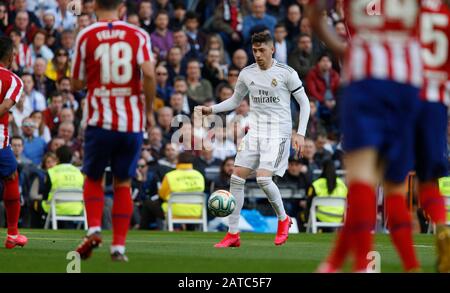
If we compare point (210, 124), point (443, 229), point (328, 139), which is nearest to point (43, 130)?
point (210, 124)

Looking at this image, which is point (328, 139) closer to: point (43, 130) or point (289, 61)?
point (289, 61)

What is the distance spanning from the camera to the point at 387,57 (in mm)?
7898

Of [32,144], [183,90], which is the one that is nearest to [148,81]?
[32,144]

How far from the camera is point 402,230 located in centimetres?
869

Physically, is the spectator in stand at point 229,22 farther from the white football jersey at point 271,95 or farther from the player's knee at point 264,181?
the player's knee at point 264,181

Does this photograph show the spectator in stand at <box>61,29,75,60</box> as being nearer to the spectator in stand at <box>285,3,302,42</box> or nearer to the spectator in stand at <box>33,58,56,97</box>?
the spectator in stand at <box>33,58,56,97</box>

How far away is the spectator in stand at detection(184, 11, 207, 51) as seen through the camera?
25.3 meters

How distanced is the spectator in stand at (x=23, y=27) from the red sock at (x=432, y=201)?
1545 centimetres

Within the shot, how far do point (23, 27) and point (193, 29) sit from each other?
3.76 m

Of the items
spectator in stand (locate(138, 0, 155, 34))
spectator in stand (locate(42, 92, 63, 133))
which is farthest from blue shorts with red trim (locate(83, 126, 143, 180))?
spectator in stand (locate(138, 0, 155, 34))

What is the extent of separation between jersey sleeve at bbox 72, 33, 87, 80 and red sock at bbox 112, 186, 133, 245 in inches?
42.7

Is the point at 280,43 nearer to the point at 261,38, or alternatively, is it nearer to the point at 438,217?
the point at 261,38
